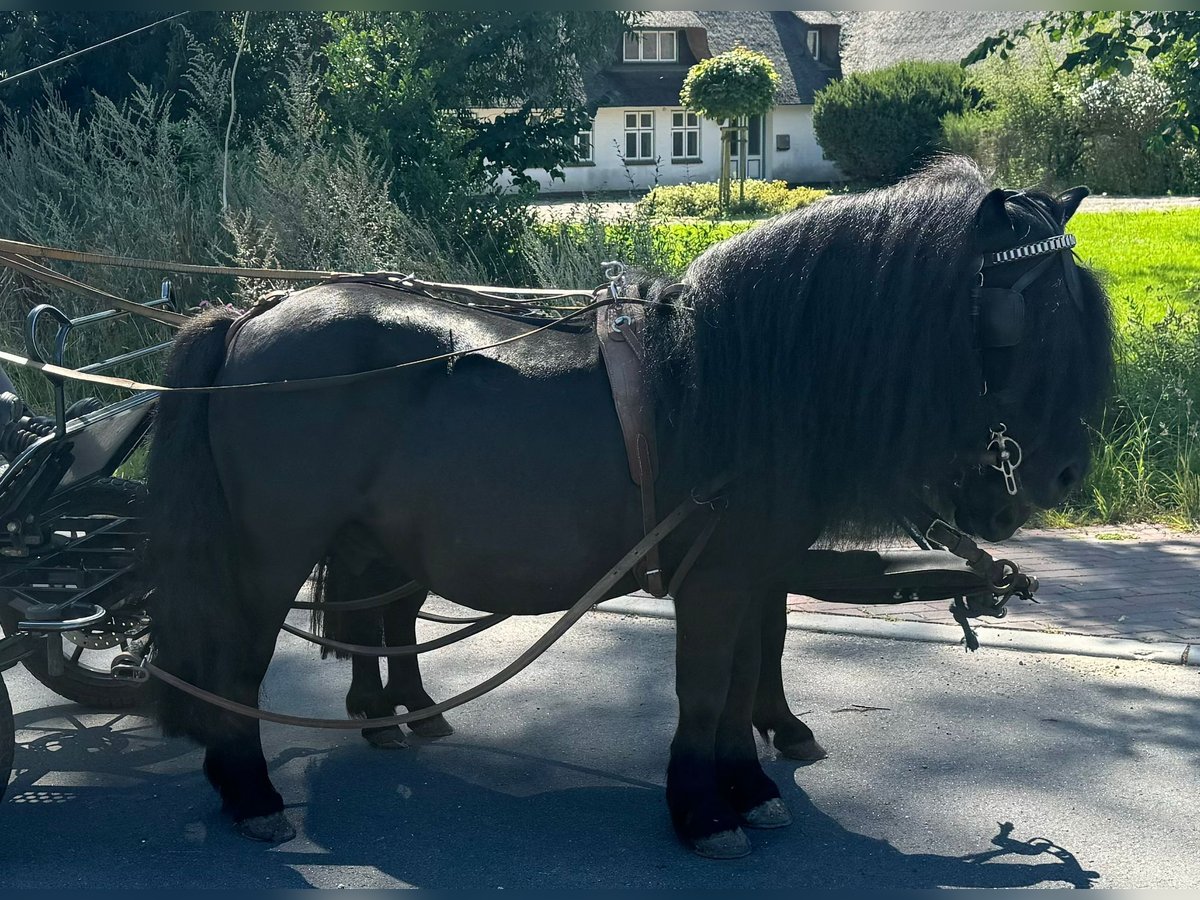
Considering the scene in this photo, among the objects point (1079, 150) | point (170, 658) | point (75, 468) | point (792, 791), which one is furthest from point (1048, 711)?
point (1079, 150)

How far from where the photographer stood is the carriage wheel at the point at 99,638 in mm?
4020

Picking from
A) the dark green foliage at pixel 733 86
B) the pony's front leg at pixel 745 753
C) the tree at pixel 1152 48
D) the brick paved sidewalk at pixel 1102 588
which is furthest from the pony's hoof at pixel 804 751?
the dark green foliage at pixel 733 86

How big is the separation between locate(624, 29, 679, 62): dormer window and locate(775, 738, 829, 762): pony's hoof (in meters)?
37.9

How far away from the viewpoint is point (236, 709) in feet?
11.9

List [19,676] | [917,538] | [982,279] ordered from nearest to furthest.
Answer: [982,279] → [917,538] → [19,676]

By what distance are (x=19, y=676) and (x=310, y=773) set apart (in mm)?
1669

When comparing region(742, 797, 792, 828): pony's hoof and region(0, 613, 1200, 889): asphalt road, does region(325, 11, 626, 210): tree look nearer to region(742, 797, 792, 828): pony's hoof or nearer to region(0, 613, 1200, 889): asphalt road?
region(0, 613, 1200, 889): asphalt road

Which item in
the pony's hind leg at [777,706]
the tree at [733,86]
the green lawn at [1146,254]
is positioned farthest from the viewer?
the tree at [733,86]

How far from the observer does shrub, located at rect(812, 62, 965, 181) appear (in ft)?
104

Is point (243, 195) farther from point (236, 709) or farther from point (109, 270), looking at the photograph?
point (236, 709)

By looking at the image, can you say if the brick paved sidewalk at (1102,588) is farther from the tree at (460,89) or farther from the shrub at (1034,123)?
the shrub at (1034,123)

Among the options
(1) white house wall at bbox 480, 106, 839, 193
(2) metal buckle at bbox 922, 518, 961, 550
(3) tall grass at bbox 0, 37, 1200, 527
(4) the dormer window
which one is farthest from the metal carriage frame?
(4) the dormer window

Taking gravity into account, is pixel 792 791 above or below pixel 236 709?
below

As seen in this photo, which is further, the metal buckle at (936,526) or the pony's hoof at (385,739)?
the pony's hoof at (385,739)
